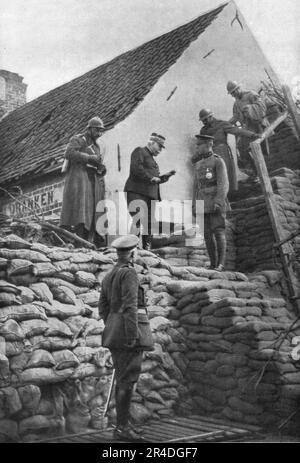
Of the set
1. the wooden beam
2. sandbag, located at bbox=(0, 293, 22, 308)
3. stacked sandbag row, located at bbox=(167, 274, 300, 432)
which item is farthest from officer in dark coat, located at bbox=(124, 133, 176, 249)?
sandbag, located at bbox=(0, 293, 22, 308)

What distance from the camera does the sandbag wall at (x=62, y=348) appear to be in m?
4.59

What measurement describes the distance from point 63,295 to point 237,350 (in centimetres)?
174

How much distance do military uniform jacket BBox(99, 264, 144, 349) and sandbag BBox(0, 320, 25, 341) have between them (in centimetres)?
70

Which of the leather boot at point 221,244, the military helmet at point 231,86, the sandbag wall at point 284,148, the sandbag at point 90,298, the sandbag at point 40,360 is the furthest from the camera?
the sandbag wall at point 284,148

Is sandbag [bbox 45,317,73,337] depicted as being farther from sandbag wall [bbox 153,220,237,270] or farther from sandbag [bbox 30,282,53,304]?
sandbag wall [bbox 153,220,237,270]

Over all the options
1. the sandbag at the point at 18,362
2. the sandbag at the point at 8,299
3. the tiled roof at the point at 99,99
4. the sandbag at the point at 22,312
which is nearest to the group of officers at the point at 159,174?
the tiled roof at the point at 99,99

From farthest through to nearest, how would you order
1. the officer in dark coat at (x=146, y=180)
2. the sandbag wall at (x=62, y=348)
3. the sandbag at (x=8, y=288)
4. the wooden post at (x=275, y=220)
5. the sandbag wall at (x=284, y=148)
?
1. the sandbag wall at (x=284, y=148)
2. the officer in dark coat at (x=146, y=180)
3. the wooden post at (x=275, y=220)
4. the sandbag at (x=8, y=288)
5. the sandbag wall at (x=62, y=348)

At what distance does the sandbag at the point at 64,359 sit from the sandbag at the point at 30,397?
0.29 metres

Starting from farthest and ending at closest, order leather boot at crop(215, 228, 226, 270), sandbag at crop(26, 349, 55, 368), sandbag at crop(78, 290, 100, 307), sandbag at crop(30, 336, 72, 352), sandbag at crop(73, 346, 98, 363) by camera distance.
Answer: leather boot at crop(215, 228, 226, 270) < sandbag at crop(78, 290, 100, 307) < sandbag at crop(73, 346, 98, 363) < sandbag at crop(30, 336, 72, 352) < sandbag at crop(26, 349, 55, 368)

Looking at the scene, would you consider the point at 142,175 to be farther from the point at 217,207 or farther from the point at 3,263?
the point at 3,263

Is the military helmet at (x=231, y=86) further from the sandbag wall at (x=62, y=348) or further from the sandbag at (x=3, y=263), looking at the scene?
the sandbag at (x=3, y=263)

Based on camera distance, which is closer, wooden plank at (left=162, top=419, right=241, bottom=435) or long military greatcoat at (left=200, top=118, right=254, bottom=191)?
wooden plank at (left=162, top=419, right=241, bottom=435)

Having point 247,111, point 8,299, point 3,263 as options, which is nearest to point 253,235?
point 247,111

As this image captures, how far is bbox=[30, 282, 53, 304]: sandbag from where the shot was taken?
16.7ft
